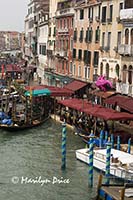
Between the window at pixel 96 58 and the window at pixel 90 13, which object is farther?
the window at pixel 90 13

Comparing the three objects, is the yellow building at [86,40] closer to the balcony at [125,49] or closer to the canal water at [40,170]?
the balcony at [125,49]

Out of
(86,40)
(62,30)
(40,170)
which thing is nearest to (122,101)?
(40,170)

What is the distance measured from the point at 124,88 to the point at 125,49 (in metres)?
2.45

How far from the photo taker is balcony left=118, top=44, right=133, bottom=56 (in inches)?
1199

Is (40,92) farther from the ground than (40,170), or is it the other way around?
(40,92)

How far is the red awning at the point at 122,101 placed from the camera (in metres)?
28.3

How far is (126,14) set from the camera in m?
30.8

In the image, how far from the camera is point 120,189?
16.9 meters

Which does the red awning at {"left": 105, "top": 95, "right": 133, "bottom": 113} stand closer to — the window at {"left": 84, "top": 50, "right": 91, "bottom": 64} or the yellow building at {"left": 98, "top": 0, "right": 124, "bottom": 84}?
the yellow building at {"left": 98, "top": 0, "right": 124, "bottom": 84}

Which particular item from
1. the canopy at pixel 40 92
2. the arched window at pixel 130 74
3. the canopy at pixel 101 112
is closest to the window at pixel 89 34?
the canopy at pixel 40 92

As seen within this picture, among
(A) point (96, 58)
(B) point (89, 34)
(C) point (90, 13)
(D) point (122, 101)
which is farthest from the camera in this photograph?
(B) point (89, 34)

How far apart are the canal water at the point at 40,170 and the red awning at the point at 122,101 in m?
3.13

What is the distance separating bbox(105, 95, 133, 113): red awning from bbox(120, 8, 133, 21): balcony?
15.8ft

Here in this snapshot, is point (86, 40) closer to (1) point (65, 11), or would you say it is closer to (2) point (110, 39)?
(2) point (110, 39)
